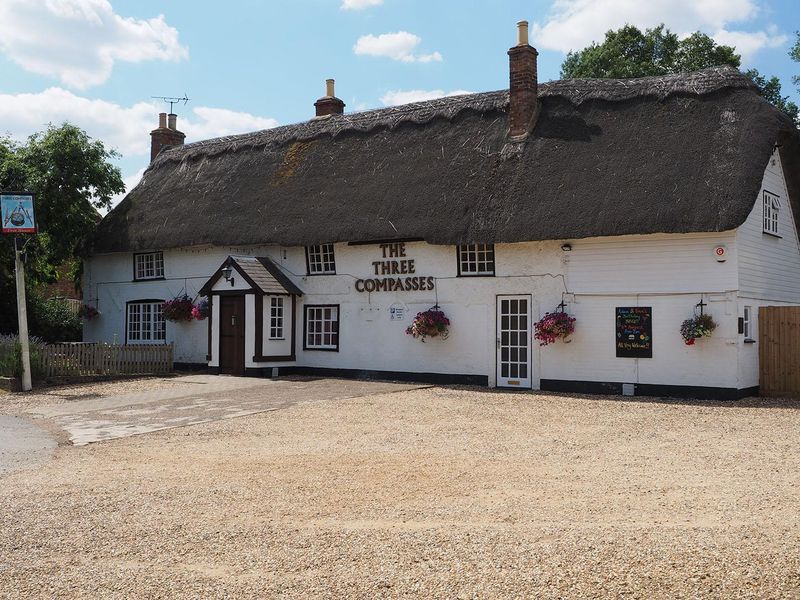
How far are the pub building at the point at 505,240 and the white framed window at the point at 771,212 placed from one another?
3.2 inches

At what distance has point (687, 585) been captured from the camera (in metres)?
4.67

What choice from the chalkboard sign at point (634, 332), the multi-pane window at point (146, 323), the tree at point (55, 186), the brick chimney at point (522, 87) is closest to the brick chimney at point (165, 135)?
the tree at point (55, 186)

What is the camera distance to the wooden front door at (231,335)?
816 inches

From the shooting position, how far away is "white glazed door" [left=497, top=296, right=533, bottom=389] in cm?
1795

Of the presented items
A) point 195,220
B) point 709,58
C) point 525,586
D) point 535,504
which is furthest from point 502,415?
point 709,58

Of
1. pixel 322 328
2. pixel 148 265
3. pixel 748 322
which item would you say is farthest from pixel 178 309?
pixel 748 322

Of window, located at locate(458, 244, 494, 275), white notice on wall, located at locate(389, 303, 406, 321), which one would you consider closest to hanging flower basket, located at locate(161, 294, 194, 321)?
white notice on wall, located at locate(389, 303, 406, 321)

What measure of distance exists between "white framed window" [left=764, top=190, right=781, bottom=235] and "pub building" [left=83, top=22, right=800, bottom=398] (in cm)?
8

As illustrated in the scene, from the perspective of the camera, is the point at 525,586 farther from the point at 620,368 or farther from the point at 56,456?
the point at 620,368

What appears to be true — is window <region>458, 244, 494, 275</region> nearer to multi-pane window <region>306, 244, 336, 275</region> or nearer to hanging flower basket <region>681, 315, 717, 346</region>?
multi-pane window <region>306, 244, 336, 275</region>

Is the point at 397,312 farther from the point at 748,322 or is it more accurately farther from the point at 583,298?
the point at 748,322

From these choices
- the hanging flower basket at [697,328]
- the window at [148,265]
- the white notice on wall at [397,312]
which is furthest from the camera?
the window at [148,265]

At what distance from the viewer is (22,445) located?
10.6 meters

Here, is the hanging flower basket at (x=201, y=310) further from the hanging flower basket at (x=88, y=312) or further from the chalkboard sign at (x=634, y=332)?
the chalkboard sign at (x=634, y=332)
